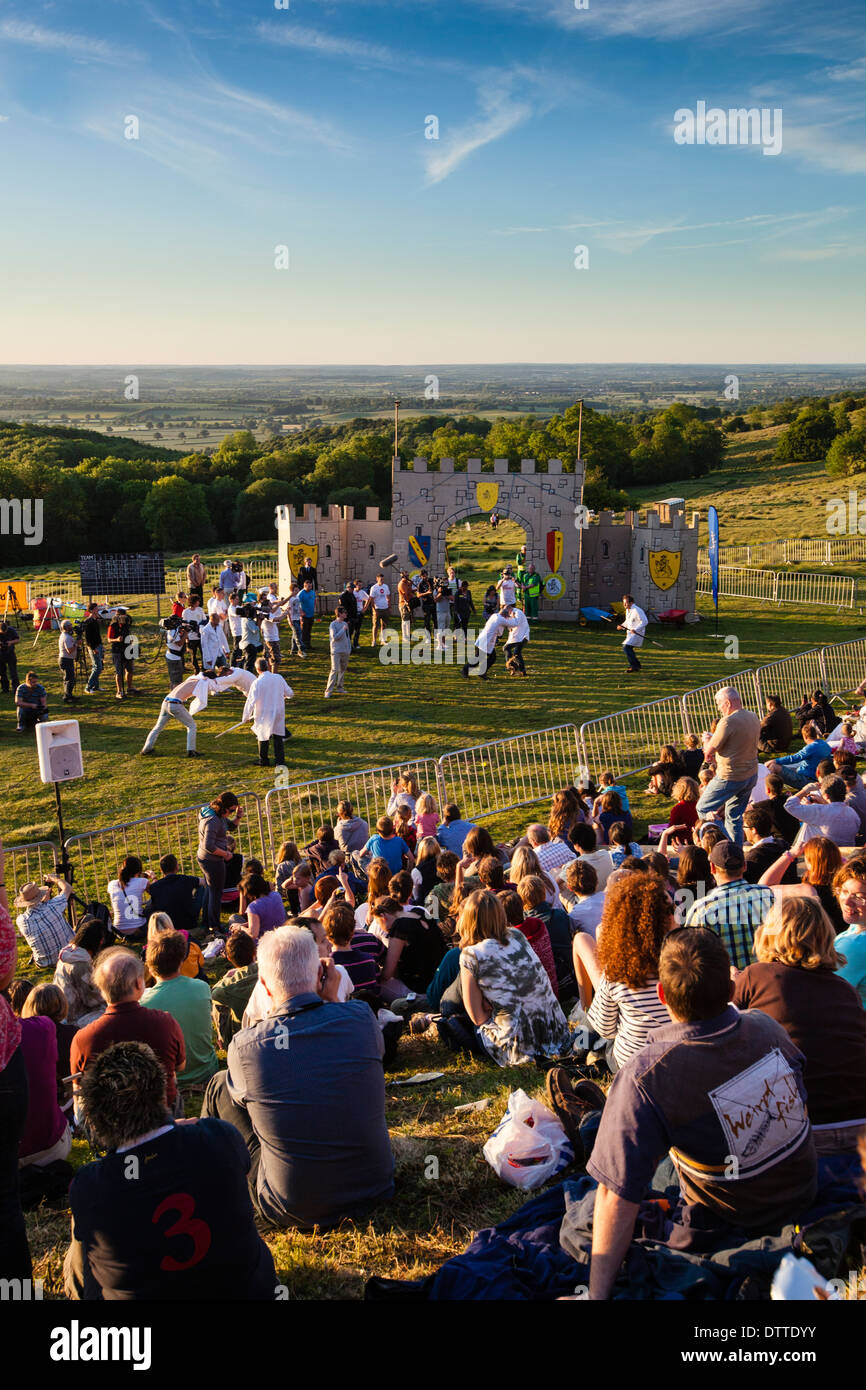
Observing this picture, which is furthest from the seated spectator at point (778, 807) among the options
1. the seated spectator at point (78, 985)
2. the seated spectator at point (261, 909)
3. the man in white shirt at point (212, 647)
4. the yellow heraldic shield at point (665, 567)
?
the yellow heraldic shield at point (665, 567)

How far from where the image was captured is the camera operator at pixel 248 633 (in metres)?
20.6

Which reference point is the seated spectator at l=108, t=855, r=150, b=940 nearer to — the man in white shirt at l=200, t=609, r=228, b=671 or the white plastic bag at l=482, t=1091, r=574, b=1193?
the white plastic bag at l=482, t=1091, r=574, b=1193

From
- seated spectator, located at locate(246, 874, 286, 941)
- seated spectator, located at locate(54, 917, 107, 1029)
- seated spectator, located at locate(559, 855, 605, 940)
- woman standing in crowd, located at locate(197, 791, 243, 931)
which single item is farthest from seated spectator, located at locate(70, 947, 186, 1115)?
woman standing in crowd, located at locate(197, 791, 243, 931)

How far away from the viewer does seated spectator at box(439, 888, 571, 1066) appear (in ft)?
19.4

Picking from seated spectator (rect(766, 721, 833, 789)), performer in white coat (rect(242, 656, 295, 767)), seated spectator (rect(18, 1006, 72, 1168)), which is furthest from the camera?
performer in white coat (rect(242, 656, 295, 767))

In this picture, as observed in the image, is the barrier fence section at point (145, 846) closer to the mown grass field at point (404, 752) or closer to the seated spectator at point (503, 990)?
the mown grass field at point (404, 752)

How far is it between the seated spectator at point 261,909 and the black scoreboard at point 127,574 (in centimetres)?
1823

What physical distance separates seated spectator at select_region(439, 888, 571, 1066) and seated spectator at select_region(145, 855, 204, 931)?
400 cm

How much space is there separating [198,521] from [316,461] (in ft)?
42.0

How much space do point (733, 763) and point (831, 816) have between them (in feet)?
3.89

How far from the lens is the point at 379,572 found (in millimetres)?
28969

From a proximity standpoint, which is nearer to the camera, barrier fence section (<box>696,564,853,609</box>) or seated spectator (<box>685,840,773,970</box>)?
seated spectator (<box>685,840,773,970</box>)

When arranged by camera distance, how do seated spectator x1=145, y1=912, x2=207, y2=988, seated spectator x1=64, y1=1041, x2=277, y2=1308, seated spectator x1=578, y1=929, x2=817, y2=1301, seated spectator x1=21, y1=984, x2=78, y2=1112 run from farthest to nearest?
1. seated spectator x1=145, y1=912, x2=207, y2=988
2. seated spectator x1=21, y1=984, x2=78, y2=1112
3. seated spectator x1=64, y1=1041, x2=277, y2=1308
4. seated spectator x1=578, y1=929, x2=817, y2=1301
